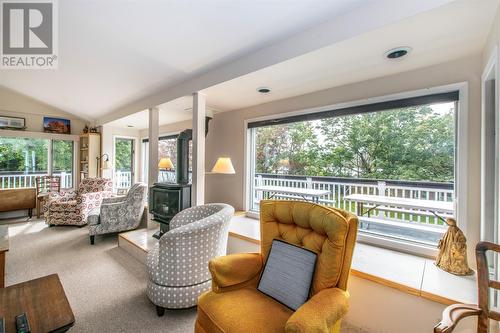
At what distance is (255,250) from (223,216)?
0.71 m

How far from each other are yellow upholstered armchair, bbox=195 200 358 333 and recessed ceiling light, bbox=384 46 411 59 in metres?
1.41

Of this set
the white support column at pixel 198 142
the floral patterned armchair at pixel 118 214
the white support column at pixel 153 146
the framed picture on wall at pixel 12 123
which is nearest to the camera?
the white support column at pixel 198 142

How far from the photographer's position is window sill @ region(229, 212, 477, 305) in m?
1.56

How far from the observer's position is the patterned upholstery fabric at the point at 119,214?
372cm

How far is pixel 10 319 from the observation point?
1319mm

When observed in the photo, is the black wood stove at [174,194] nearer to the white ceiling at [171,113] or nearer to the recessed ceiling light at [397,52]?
the white ceiling at [171,113]

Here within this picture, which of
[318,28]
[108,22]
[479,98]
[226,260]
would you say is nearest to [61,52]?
[108,22]

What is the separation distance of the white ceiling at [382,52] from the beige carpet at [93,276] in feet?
8.08

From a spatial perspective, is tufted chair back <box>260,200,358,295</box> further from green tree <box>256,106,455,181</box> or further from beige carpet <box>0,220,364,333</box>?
green tree <box>256,106,455,181</box>

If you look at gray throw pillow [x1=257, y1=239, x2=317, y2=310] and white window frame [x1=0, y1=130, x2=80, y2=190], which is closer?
gray throw pillow [x1=257, y1=239, x2=317, y2=310]

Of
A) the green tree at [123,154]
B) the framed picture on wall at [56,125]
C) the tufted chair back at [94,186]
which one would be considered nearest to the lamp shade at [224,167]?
the tufted chair back at [94,186]

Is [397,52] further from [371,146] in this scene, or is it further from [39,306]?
[39,306]

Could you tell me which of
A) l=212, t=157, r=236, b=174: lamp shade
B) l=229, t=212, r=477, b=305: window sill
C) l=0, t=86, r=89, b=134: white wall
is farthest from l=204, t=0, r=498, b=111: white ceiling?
l=0, t=86, r=89, b=134: white wall

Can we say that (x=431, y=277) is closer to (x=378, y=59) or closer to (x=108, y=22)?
(x=378, y=59)
